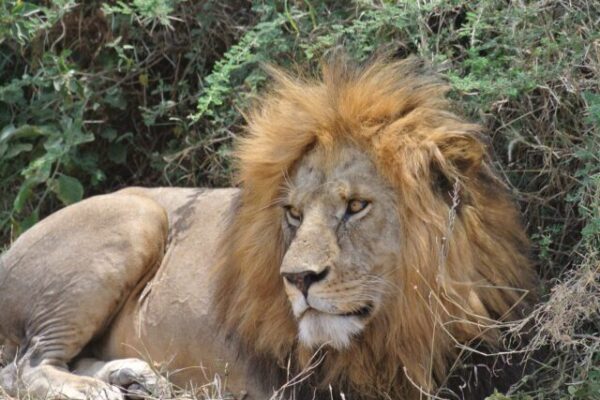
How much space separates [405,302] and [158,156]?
263cm

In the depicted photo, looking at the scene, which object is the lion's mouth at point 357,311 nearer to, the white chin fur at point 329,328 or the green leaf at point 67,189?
the white chin fur at point 329,328

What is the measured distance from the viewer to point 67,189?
20.1 ft

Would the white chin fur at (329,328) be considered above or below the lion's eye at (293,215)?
below

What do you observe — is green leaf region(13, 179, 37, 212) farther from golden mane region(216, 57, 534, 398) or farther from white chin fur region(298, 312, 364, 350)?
white chin fur region(298, 312, 364, 350)

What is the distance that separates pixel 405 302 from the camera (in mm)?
4000

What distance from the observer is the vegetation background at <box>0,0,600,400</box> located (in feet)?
15.0

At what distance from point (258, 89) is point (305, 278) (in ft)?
6.52

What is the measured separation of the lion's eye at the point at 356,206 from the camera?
158 inches

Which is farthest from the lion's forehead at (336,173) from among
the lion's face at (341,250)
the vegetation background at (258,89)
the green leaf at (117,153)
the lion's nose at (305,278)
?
the green leaf at (117,153)

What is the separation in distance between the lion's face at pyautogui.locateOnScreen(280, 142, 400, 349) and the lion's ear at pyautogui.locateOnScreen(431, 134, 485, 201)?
0.57 feet

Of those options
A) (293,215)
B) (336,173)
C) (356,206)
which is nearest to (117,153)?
(293,215)

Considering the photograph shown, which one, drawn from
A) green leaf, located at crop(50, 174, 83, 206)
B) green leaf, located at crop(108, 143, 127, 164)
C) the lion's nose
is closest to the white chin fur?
the lion's nose

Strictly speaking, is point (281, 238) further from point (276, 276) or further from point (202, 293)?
point (202, 293)

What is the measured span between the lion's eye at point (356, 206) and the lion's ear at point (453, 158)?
24 cm
